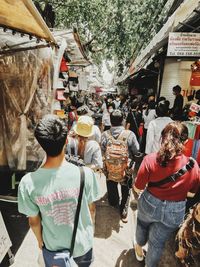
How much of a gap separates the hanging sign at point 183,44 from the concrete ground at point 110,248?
3.62m

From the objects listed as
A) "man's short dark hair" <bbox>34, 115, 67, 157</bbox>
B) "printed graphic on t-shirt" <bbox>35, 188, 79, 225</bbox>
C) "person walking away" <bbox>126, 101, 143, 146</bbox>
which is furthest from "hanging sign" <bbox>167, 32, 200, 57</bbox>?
"printed graphic on t-shirt" <bbox>35, 188, 79, 225</bbox>

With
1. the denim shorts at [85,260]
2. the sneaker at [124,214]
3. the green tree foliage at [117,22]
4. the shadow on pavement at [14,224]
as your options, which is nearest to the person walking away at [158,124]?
the sneaker at [124,214]

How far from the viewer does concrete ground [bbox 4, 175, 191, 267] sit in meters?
3.33

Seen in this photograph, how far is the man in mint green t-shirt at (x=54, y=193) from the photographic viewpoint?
170 cm

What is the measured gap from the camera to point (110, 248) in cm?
363

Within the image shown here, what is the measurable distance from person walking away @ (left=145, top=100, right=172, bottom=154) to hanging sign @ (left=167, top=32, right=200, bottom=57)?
152 centimetres

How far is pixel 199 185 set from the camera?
A: 259 centimetres

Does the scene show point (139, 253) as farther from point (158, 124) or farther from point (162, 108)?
point (162, 108)

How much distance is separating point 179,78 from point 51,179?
5.98 meters

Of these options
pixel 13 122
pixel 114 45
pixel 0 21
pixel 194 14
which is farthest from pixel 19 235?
pixel 114 45

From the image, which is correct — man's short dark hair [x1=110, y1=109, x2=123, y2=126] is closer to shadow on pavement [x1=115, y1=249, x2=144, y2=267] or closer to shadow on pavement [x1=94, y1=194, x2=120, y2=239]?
shadow on pavement [x1=94, y1=194, x2=120, y2=239]

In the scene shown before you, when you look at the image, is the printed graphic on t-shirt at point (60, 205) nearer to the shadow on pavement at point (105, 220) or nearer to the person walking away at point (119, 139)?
the person walking away at point (119, 139)

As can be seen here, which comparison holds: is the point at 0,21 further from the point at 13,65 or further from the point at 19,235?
the point at 19,235

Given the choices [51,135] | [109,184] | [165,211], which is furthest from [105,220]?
[51,135]
